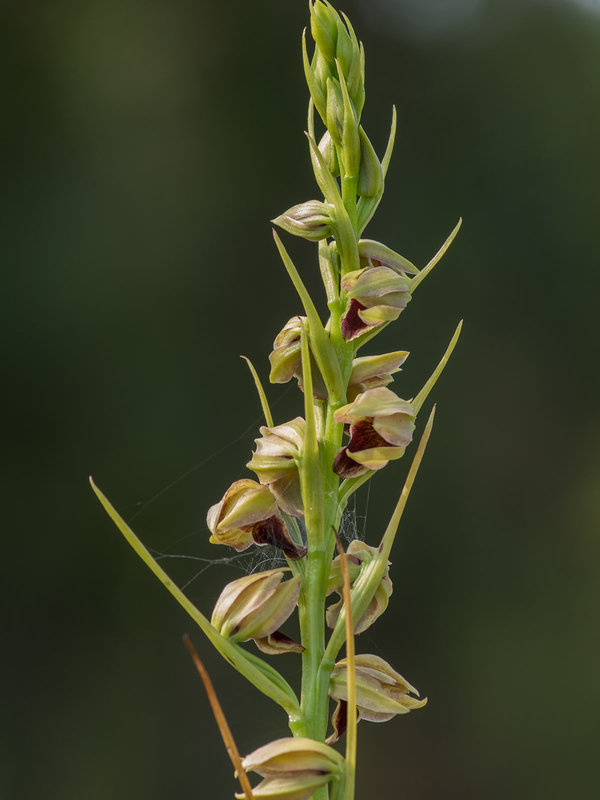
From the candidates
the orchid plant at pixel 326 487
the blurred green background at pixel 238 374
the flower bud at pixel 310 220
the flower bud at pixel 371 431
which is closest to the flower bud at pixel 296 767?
the orchid plant at pixel 326 487

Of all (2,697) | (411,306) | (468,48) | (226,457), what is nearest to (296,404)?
(226,457)

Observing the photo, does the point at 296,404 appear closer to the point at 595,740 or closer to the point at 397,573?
the point at 397,573

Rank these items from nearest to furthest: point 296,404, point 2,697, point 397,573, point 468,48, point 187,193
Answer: point 296,404
point 2,697
point 397,573
point 187,193
point 468,48

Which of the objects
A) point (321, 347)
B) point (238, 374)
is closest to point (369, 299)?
point (321, 347)

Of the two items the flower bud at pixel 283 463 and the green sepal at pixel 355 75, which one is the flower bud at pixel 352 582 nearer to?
the flower bud at pixel 283 463

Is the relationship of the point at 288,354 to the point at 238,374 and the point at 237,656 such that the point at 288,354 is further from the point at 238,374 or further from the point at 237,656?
the point at 238,374

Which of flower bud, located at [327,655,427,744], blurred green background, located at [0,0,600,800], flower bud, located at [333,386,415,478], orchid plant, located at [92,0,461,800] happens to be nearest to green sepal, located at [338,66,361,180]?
orchid plant, located at [92,0,461,800]

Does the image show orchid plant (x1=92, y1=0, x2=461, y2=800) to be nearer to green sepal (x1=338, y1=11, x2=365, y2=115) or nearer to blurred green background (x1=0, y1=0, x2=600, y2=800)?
green sepal (x1=338, y1=11, x2=365, y2=115)
